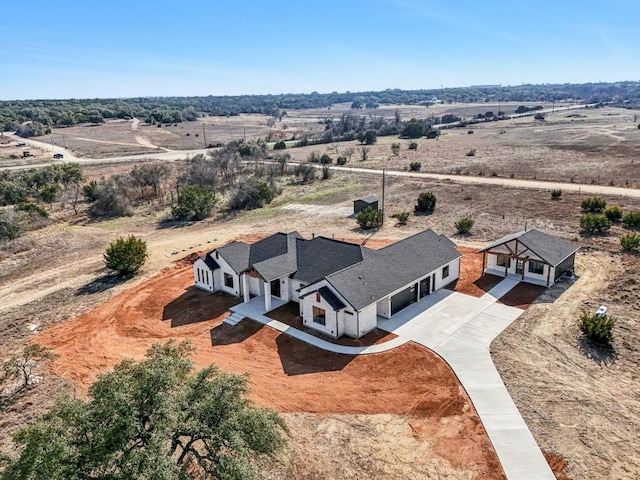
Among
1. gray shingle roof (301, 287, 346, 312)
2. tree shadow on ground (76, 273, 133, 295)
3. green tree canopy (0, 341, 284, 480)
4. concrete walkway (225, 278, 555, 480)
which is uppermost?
green tree canopy (0, 341, 284, 480)

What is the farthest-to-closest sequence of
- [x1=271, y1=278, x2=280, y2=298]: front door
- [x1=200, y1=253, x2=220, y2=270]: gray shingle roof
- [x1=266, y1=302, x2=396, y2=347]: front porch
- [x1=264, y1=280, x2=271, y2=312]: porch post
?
[x1=200, y1=253, x2=220, y2=270]: gray shingle roof → [x1=271, y1=278, x2=280, y2=298]: front door → [x1=264, y1=280, x2=271, y2=312]: porch post → [x1=266, y1=302, x2=396, y2=347]: front porch

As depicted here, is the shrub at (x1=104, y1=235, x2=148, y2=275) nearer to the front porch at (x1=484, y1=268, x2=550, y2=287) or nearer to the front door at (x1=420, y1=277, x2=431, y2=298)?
the front door at (x1=420, y1=277, x2=431, y2=298)

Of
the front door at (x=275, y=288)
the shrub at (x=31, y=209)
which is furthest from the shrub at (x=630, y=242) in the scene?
the shrub at (x=31, y=209)

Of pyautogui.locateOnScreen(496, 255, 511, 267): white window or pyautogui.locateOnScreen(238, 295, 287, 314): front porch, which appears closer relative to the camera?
pyautogui.locateOnScreen(238, 295, 287, 314): front porch

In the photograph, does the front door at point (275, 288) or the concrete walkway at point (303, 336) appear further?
the front door at point (275, 288)

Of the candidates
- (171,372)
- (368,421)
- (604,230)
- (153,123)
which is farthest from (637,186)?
(153,123)

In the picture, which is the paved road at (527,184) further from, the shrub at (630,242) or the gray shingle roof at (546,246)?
the gray shingle roof at (546,246)

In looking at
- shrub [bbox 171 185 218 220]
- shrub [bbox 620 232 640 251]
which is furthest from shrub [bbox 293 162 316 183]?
shrub [bbox 620 232 640 251]
